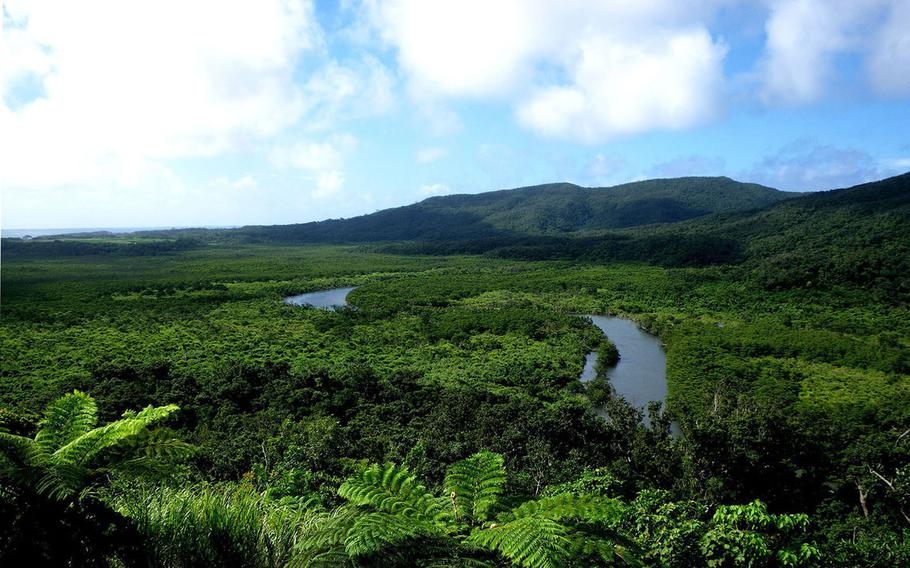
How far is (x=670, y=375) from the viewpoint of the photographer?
34.9 m

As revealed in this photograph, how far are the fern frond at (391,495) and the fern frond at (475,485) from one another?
0.90ft

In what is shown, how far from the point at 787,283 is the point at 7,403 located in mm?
76363

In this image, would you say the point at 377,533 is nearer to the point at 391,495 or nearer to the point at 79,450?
the point at 391,495

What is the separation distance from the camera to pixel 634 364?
39312 millimetres

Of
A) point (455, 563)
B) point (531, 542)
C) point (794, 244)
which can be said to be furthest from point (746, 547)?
point (794, 244)

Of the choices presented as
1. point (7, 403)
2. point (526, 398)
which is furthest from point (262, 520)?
point (7, 403)

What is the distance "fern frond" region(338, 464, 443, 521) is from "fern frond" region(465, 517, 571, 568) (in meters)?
0.90

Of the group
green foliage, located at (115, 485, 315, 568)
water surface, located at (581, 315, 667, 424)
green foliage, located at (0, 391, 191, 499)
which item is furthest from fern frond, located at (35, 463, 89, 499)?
water surface, located at (581, 315, 667, 424)

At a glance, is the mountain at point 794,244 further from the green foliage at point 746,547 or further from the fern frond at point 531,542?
the fern frond at point 531,542

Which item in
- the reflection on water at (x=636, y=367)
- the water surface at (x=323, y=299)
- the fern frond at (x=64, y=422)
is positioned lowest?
the reflection on water at (x=636, y=367)

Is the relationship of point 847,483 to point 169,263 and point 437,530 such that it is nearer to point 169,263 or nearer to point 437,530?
point 437,530

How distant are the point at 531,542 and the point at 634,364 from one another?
37240mm

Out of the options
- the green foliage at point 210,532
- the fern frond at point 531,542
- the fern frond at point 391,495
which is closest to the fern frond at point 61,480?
the green foliage at point 210,532

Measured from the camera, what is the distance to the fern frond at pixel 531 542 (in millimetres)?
4523
